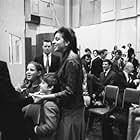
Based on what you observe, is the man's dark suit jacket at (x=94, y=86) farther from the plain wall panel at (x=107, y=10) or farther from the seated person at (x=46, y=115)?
the plain wall panel at (x=107, y=10)

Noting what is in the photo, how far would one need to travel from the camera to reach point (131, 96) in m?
3.39

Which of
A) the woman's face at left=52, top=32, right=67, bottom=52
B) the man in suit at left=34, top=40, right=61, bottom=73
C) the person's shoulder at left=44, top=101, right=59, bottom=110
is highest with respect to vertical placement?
the woman's face at left=52, top=32, right=67, bottom=52

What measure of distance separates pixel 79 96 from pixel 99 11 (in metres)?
9.81

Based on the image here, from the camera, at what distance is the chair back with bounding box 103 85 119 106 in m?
3.65

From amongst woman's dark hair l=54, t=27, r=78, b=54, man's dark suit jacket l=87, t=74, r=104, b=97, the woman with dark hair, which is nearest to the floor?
man's dark suit jacket l=87, t=74, r=104, b=97

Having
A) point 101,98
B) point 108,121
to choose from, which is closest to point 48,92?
point 108,121

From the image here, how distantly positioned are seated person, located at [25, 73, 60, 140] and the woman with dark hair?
0.19 ft

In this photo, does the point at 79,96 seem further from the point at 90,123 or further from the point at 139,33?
the point at 139,33

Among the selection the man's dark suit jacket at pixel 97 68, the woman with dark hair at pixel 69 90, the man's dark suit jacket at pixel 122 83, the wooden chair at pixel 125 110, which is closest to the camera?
the woman with dark hair at pixel 69 90

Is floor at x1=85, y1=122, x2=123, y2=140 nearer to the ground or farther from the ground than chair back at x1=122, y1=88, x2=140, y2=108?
nearer to the ground

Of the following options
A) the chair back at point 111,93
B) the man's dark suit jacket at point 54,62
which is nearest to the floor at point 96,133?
the chair back at point 111,93

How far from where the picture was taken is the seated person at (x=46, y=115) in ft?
6.19

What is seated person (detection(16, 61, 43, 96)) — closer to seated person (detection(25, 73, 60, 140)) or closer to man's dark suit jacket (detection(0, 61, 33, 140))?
seated person (detection(25, 73, 60, 140))

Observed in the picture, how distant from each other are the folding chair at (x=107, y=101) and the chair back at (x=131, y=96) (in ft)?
0.54
